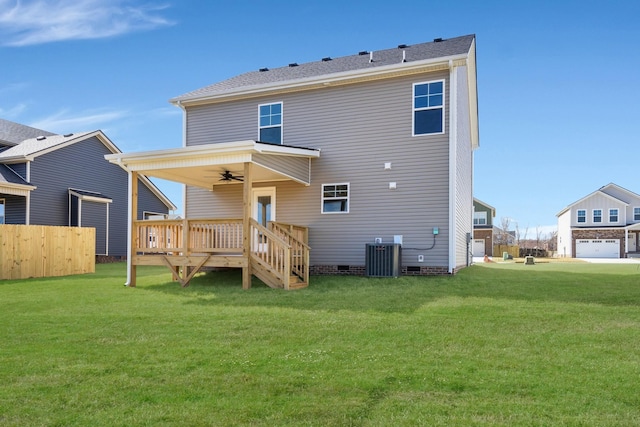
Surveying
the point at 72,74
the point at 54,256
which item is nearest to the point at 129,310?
the point at 54,256

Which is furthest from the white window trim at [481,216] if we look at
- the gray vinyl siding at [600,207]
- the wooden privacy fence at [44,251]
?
the wooden privacy fence at [44,251]

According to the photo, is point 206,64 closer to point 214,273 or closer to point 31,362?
point 214,273

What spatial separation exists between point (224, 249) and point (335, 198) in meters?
3.94

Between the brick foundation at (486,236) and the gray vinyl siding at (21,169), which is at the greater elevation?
the gray vinyl siding at (21,169)

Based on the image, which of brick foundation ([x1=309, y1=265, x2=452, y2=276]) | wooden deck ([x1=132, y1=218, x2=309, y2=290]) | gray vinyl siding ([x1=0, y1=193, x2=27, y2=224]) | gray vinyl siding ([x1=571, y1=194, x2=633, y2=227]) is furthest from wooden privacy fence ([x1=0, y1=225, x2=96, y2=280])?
Answer: gray vinyl siding ([x1=571, y1=194, x2=633, y2=227])

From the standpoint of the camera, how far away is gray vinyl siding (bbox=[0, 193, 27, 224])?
19.5 metres

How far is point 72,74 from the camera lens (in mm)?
18266

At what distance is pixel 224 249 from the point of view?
34.0 feet

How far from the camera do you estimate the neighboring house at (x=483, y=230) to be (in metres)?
39.1

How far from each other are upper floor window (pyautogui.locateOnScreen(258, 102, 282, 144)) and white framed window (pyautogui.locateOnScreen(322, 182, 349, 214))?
89.3 inches

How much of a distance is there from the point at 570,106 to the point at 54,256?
23858mm

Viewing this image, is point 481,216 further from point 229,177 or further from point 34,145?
point 34,145

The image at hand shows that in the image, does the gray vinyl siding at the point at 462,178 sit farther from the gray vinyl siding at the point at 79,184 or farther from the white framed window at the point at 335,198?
the gray vinyl siding at the point at 79,184

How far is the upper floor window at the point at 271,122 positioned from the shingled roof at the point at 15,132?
51.5ft
